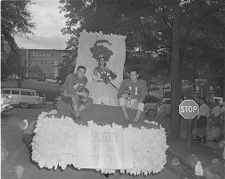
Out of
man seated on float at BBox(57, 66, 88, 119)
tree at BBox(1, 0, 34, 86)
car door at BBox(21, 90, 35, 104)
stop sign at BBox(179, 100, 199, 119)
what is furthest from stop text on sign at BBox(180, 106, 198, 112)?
car door at BBox(21, 90, 35, 104)

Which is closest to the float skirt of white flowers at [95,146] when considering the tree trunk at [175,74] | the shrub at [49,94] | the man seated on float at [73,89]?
the man seated on float at [73,89]

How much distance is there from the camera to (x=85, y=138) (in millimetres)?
7750

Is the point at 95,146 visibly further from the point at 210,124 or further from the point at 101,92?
the point at 210,124

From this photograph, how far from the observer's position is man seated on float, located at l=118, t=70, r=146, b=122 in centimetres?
875

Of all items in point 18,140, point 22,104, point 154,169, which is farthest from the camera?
point 22,104

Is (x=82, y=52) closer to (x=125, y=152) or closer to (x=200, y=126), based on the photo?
(x=125, y=152)

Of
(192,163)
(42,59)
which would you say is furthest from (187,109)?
(42,59)

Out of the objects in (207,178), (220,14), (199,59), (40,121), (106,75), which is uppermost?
(220,14)

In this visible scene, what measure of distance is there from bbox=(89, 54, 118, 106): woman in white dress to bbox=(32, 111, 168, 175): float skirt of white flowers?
1816 mm

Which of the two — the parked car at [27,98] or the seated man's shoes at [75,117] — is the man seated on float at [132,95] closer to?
the seated man's shoes at [75,117]

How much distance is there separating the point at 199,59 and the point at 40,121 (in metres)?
13.2

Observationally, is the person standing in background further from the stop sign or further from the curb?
the stop sign

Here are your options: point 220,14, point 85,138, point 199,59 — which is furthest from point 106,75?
point 199,59

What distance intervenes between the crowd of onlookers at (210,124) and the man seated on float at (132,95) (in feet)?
25.9
